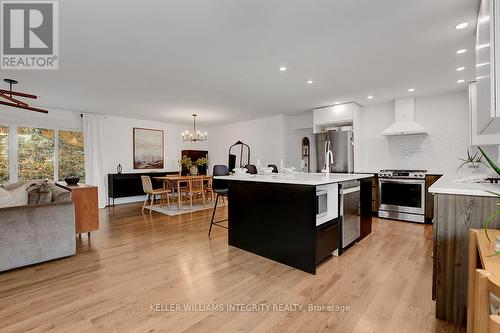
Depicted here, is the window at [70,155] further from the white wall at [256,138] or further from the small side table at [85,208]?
the white wall at [256,138]

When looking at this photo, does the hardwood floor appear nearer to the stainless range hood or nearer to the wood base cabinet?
the wood base cabinet

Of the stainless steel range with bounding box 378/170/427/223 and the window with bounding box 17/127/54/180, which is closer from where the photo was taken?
the stainless steel range with bounding box 378/170/427/223

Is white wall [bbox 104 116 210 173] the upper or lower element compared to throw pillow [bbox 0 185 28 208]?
upper

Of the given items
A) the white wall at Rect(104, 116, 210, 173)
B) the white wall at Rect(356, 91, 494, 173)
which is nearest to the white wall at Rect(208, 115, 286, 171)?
the white wall at Rect(104, 116, 210, 173)

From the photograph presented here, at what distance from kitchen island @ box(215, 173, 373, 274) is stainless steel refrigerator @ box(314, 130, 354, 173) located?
204cm

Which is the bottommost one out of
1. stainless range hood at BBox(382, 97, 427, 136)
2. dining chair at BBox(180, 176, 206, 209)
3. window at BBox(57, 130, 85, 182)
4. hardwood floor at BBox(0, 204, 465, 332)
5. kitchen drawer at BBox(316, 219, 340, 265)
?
hardwood floor at BBox(0, 204, 465, 332)

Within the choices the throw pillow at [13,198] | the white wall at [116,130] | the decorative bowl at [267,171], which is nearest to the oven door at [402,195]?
the decorative bowl at [267,171]

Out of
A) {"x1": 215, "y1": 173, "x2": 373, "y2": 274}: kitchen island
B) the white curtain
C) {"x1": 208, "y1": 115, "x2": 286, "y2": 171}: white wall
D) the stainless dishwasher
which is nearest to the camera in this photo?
{"x1": 215, "y1": 173, "x2": 373, "y2": 274}: kitchen island

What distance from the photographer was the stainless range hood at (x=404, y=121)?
454cm

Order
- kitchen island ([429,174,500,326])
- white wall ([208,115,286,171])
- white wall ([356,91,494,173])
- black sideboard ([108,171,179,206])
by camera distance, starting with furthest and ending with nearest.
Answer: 1. white wall ([208,115,286,171])
2. black sideboard ([108,171,179,206])
3. white wall ([356,91,494,173])
4. kitchen island ([429,174,500,326])

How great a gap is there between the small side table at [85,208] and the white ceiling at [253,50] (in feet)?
5.52

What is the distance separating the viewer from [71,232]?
2834mm

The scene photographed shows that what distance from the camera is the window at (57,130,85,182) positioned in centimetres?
577

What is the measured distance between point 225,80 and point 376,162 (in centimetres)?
381
